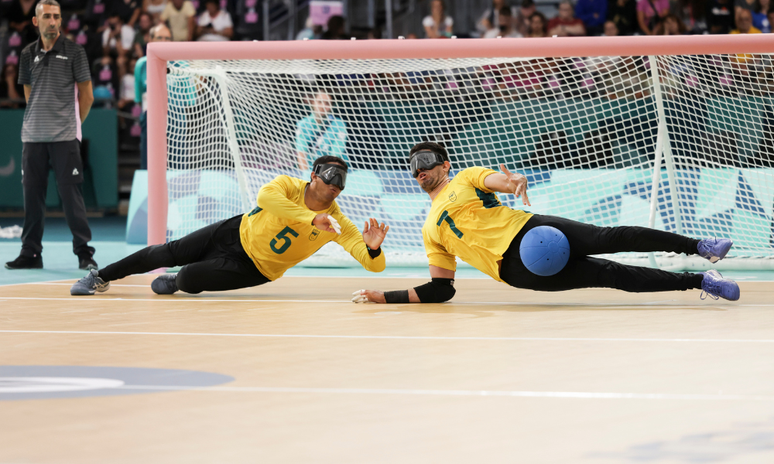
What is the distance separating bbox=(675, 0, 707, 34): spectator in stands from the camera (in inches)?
520

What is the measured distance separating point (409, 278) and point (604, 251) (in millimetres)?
2543

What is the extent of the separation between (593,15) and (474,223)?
29.6 ft

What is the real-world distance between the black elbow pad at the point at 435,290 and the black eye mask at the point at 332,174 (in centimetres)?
81

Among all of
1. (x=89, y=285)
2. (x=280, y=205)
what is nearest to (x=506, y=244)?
(x=280, y=205)

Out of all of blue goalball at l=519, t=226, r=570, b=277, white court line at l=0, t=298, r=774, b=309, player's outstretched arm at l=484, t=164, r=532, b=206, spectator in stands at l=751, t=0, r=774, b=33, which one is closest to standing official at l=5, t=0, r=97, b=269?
white court line at l=0, t=298, r=774, b=309

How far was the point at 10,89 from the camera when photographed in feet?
47.7

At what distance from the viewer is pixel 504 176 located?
16.4ft

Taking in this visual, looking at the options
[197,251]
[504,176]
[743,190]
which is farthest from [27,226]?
[743,190]

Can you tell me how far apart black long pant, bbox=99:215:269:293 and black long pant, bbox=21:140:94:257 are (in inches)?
86.8

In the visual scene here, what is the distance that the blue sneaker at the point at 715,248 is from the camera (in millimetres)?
4855

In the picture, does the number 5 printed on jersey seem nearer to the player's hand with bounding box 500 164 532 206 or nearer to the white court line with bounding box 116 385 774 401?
the player's hand with bounding box 500 164 532 206

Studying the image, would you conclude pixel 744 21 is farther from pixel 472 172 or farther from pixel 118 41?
pixel 118 41

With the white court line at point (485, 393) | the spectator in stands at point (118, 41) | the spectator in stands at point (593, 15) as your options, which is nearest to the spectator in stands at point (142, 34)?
the spectator in stands at point (118, 41)

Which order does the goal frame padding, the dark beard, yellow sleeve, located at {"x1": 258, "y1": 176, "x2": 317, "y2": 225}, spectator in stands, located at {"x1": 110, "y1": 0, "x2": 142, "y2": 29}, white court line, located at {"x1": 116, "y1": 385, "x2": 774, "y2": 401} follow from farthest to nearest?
spectator in stands, located at {"x1": 110, "y1": 0, "x2": 142, "y2": 29}, the goal frame padding, the dark beard, yellow sleeve, located at {"x1": 258, "y1": 176, "x2": 317, "y2": 225}, white court line, located at {"x1": 116, "y1": 385, "x2": 774, "y2": 401}
